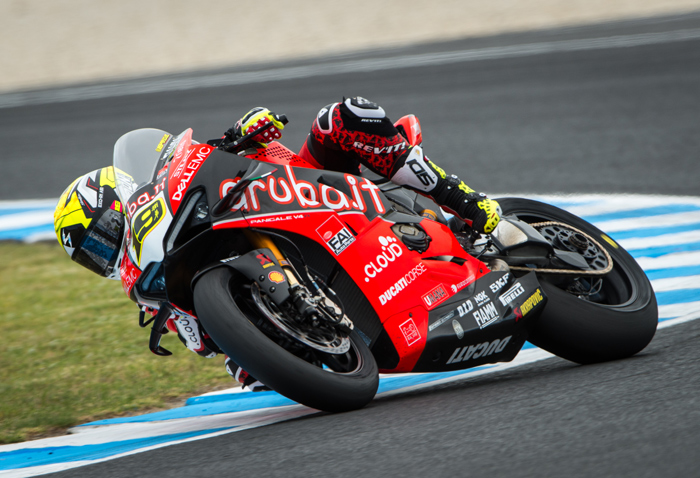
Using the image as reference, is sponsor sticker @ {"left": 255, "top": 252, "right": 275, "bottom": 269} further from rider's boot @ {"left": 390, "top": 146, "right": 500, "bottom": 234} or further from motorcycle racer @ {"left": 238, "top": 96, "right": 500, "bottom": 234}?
rider's boot @ {"left": 390, "top": 146, "right": 500, "bottom": 234}

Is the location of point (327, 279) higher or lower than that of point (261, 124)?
lower

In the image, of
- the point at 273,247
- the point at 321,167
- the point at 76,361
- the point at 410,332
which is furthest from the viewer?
the point at 76,361

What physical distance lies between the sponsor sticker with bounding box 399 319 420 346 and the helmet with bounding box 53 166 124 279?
1.32 m

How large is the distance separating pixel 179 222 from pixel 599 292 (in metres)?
2.12

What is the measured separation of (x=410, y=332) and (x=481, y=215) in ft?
2.74

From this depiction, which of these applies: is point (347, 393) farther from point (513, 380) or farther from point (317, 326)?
point (513, 380)

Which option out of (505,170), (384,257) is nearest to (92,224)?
(384,257)

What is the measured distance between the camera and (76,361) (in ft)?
15.7

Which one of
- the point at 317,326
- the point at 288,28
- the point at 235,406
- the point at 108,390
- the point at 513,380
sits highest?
the point at 317,326

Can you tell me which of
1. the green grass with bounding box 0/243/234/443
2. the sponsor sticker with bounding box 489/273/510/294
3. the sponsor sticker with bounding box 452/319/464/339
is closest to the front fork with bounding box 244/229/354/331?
the sponsor sticker with bounding box 452/319/464/339

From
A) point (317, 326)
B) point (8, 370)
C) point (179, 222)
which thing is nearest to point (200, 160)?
point (179, 222)

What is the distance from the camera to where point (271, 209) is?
3174 mm

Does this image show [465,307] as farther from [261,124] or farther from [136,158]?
[136,158]

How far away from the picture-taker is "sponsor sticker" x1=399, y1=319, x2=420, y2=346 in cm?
328
